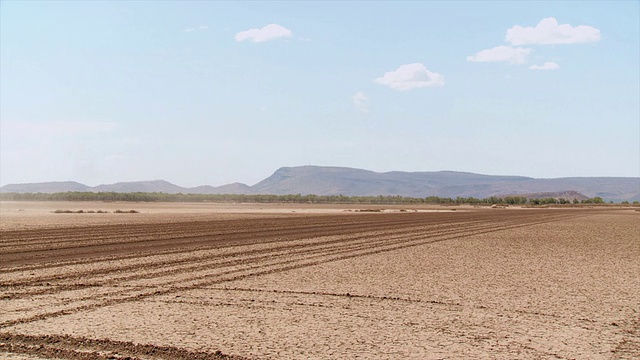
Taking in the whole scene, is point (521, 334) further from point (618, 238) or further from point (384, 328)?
point (618, 238)

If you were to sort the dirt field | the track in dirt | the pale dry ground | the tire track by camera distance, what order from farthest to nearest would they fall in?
the pale dry ground < the track in dirt < the tire track < the dirt field

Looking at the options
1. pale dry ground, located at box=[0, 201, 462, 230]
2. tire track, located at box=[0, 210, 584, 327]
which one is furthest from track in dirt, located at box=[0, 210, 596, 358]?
pale dry ground, located at box=[0, 201, 462, 230]

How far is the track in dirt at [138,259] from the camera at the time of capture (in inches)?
431

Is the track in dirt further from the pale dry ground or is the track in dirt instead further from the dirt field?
the pale dry ground

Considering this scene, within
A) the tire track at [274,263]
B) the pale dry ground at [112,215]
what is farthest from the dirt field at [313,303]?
the pale dry ground at [112,215]

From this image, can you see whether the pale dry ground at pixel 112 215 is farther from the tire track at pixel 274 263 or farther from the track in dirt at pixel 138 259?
the tire track at pixel 274 263

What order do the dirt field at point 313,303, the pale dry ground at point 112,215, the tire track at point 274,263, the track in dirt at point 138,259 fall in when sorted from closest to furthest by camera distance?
1. the dirt field at point 313,303
2. the tire track at point 274,263
3. the track in dirt at point 138,259
4. the pale dry ground at point 112,215

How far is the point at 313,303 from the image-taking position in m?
10.5

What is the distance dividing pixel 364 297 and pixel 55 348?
523 cm

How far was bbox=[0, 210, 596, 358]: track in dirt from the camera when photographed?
1095 cm

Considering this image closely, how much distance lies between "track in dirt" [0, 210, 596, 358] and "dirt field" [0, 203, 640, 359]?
Result: 51mm

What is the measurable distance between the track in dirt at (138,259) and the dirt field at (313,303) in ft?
0.17

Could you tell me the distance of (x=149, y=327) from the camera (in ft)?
28.1

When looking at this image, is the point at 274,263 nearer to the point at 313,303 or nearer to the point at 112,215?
the point at 313,303
